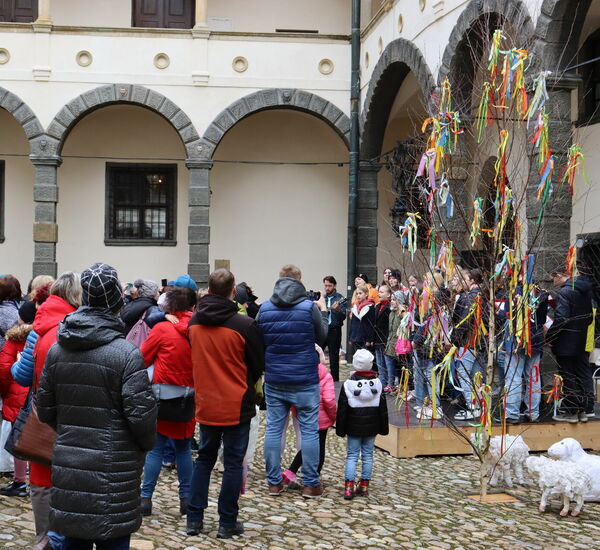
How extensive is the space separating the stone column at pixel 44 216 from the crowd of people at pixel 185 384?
34.2 feet

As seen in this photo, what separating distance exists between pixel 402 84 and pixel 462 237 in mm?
5623

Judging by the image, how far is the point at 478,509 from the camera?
24.1 ft

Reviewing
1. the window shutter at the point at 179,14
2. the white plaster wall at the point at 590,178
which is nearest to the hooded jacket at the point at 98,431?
the white plaster wall at the point at 590,178

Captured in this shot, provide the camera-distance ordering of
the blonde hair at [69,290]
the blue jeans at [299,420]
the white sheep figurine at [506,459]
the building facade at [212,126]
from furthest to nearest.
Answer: the building facade at [212,126]
the white sheep figurine at [506,459]
the blue jeans at [299,420]
the blonde hair at [69,290]

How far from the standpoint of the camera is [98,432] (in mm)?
4285

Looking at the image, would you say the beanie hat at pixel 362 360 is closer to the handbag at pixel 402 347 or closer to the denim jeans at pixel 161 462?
the denim jeans at pixel 161 462

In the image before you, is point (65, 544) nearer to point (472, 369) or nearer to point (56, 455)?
point (56, 455)

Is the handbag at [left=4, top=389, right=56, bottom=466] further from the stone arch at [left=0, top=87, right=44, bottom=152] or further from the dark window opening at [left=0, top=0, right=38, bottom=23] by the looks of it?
the dark window opening at [left=0, top=0, right=38, bottom=23]

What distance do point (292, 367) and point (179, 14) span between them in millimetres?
14800

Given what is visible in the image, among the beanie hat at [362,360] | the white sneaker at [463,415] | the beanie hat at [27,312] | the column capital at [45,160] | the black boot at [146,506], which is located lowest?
the black boot at [146,506]

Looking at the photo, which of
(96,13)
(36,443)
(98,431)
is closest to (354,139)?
(96,13)

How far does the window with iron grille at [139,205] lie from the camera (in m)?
20.5

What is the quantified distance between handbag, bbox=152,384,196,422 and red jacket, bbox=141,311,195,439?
35 millimetres

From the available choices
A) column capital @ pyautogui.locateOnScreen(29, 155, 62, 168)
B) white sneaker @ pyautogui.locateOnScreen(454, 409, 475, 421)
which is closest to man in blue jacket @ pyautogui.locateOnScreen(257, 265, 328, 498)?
white sneaker @ pyautogui.locateOnScreen(454, 409, 475, 421)
